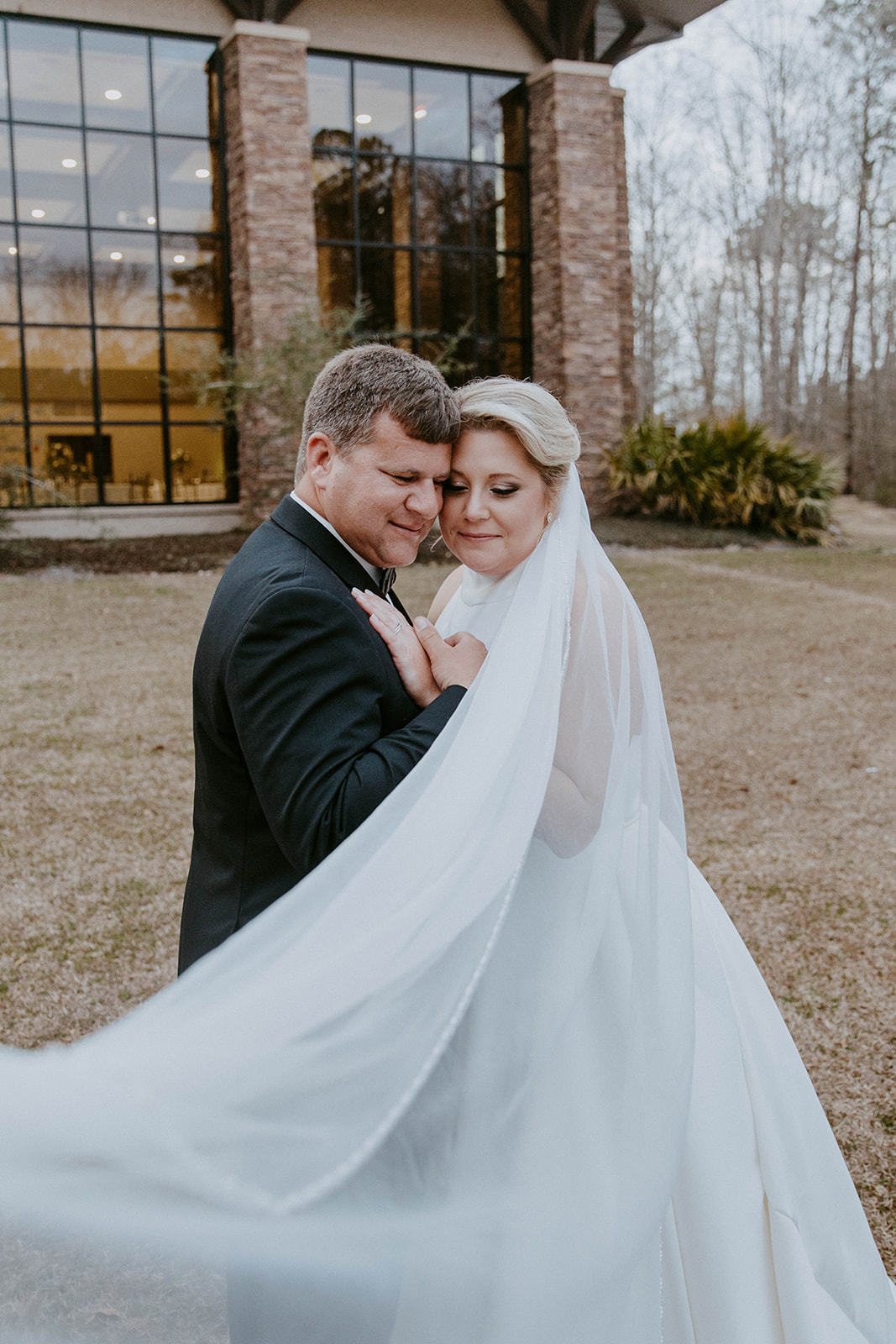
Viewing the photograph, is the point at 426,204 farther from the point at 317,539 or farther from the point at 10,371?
the point at 317,539

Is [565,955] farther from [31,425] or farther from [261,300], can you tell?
[31,425]

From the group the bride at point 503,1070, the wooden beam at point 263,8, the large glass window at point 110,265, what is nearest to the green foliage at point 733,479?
the large glass window at point 110,265

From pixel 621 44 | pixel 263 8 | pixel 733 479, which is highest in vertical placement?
pixel 621 44

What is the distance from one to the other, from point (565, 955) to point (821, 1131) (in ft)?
2.89

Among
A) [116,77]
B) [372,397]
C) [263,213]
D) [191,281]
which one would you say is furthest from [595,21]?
[372,397]

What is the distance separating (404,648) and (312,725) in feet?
0.93

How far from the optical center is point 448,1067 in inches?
59.9

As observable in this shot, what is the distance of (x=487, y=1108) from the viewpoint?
155 centimetres

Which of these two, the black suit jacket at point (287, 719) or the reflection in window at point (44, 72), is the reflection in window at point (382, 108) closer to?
the reflection in window at point (44, 72)

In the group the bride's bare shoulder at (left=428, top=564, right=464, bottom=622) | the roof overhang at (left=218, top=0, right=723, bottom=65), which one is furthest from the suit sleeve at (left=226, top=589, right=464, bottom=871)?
the roof overhang at (left=218, top=0, right=723, bottom=65)

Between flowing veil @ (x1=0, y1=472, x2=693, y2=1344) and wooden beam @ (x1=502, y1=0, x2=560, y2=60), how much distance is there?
800 inches

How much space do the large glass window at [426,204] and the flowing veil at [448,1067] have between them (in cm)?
1758

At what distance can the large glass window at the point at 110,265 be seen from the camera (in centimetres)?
1742

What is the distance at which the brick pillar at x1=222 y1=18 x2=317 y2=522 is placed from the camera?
56.5 feet
